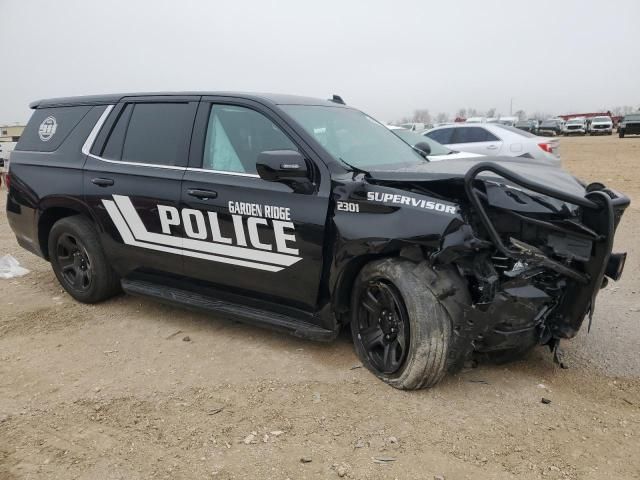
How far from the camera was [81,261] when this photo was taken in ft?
16.4

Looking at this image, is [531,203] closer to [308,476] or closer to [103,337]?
[308,476]

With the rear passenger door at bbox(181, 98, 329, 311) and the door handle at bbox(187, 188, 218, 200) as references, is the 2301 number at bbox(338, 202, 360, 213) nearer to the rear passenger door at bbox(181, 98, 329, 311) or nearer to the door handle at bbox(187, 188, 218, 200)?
the rear passenger door at bbox(181, 98, 329, 311)

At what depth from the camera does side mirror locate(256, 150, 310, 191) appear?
11.1ft

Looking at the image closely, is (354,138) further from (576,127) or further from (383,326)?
(576,127)

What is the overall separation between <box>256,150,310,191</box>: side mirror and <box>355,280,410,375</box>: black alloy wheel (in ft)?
2.65

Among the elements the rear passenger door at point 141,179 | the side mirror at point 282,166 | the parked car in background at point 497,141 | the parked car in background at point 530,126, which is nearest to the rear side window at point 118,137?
the rear passenger door at point 141,179

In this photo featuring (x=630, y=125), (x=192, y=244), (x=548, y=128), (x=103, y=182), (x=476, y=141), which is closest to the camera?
(x=192, y=244)

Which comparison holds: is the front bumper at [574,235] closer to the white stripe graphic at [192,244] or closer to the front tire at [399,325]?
the front tire at [399,325]

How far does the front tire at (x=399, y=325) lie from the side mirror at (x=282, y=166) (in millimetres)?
713

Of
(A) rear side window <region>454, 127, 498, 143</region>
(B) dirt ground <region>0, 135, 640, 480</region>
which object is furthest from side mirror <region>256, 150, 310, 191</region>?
(A) rear side window <region>454, 127, 498, 143</region>

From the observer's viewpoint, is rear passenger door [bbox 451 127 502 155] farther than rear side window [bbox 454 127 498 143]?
No

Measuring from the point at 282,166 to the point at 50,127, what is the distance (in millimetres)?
2863

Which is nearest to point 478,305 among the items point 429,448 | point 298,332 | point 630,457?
point 429,448

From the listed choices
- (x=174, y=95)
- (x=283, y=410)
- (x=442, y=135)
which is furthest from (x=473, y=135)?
(x=283, y=410)
